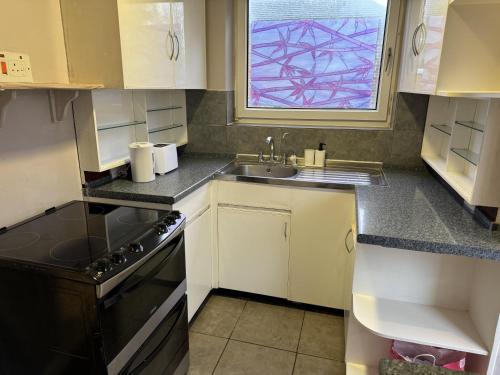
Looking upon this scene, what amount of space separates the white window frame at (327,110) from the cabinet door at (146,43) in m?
0.75

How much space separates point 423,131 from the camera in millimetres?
2441

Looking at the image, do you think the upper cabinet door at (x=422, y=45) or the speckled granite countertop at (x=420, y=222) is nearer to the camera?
the speckled granite countertop at (x=420, y=222)

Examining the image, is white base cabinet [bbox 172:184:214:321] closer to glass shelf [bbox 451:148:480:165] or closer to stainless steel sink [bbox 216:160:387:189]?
stainless steel sink [bbox 216:160:387:189]

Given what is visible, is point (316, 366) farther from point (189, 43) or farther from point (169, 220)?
point (189, 43)

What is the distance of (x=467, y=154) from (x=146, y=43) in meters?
1.71

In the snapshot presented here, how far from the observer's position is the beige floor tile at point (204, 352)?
194 cm

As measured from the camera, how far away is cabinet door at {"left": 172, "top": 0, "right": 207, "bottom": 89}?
7.18 ft

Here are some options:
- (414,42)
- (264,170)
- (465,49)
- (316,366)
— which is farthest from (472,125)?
(316,366)

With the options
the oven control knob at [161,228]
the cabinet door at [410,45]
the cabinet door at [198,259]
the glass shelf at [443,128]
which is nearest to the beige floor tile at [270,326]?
the cabinet door at [198,259]

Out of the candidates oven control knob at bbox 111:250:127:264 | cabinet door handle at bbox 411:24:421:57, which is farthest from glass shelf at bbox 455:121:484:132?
oven control knob at bbox 111:250:127:264

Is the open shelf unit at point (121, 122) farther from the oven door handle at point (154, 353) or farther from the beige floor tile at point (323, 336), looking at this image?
the beige floor tile at point (323, 336)

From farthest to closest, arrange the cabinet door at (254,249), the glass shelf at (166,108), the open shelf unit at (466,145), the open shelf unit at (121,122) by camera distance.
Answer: the glass shelf at (166,108) → the cabinet door at (254,249) → the open shelf unit at (121,122) → the open shelf unit at (466,145)

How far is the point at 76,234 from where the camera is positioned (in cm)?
150

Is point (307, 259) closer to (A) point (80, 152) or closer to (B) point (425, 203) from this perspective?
(B) point (425, 203)
